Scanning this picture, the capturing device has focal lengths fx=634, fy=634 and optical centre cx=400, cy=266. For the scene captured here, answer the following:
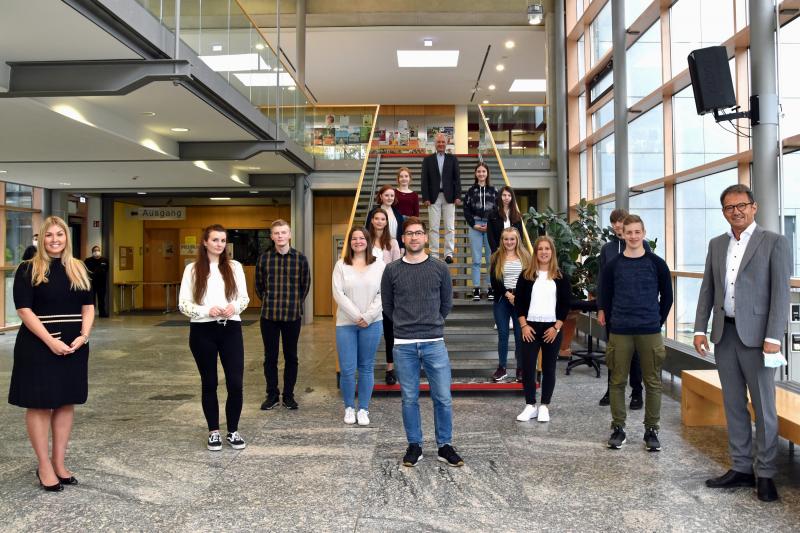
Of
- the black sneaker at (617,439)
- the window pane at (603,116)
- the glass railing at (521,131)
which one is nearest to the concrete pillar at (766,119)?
the black sneaker at (617,439)

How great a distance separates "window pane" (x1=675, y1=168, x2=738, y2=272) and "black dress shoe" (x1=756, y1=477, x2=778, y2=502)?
436 centimetres

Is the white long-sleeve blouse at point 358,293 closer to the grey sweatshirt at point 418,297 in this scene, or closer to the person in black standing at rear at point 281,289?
the person in black standing at rear at point 281,289

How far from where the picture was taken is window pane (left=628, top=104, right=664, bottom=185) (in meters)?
9.21

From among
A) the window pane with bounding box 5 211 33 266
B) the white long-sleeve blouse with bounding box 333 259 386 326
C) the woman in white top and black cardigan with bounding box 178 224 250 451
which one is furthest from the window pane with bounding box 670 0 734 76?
the window pane with bounding box 5 211 33 266

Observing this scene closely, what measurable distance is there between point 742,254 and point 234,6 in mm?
7460

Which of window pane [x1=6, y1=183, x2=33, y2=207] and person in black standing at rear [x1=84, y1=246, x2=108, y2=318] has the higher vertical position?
window pane [x1=6, y1=183, x2=33, y2=207]

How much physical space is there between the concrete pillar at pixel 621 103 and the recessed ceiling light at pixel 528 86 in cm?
908

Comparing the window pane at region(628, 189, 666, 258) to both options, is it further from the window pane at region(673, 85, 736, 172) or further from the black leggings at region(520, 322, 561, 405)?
the black leggings at region(520, 322, 561, 405)

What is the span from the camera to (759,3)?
5.62 metres

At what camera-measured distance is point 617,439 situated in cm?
452

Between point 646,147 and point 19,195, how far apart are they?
1230 centimetres

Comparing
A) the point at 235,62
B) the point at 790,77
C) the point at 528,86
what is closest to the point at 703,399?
the point at 790,77

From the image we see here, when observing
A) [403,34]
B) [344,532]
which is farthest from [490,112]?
[344,532]

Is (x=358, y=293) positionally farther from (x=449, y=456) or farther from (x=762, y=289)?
(x=762, y=289)
